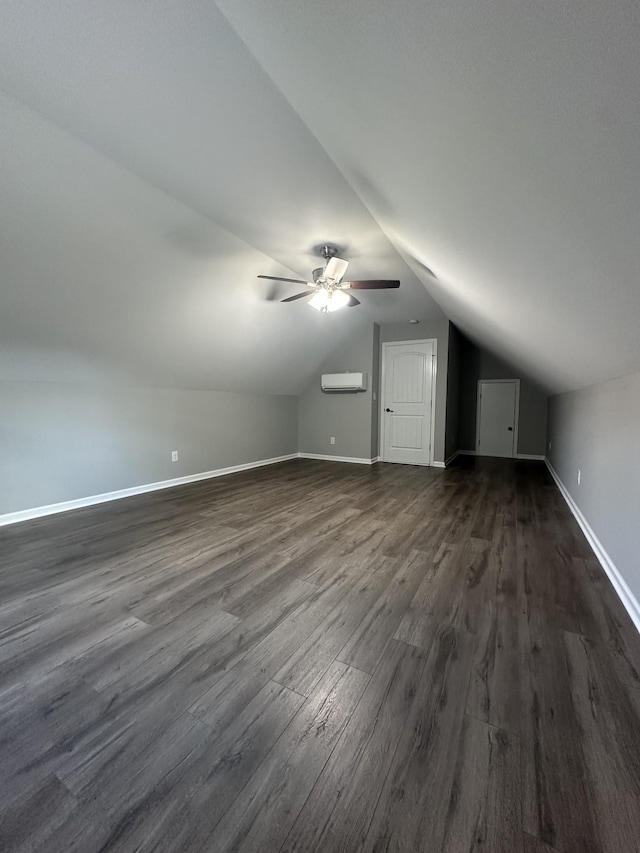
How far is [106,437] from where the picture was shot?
12.2 ft

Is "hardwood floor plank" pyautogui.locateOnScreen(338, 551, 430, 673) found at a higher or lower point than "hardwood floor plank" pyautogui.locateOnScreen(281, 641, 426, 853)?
higher

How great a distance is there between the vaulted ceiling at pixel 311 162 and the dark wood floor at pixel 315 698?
4.85 ft

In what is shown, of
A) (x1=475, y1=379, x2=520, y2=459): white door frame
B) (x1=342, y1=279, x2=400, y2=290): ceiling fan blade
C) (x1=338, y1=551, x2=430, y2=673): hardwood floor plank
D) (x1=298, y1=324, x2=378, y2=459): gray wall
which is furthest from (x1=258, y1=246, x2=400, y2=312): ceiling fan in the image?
(x1=475, y1=379, x2=520, y2=459): white door frame

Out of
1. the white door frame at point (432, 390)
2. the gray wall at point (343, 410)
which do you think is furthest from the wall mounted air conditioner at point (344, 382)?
the white door frame at point (432, 390)

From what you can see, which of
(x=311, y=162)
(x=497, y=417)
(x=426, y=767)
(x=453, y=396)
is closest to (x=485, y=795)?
(x=426, y=767)

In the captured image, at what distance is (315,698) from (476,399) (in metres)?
6.64

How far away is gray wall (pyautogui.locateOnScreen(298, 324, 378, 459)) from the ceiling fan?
2.39 m

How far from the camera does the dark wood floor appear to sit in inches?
35.4

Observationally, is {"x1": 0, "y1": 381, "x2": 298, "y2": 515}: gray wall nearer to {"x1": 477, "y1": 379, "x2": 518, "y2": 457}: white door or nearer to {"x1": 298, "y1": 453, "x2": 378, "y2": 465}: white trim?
{"x1": 298, "y1": 453, "x2": 378, "y2": 465}: white trim

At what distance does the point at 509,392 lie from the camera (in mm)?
6570

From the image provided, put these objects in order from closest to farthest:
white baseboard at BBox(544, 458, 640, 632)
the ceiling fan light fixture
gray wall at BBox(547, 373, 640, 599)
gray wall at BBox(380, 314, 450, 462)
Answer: white baseboard at BBox(544, 458, 640, 632) → gray wall at BBox(547, 373, 640, 599) → the ceiling fan light fixture → gray wall at BBox(380, 314, 450, 462)

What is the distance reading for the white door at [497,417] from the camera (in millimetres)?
6535

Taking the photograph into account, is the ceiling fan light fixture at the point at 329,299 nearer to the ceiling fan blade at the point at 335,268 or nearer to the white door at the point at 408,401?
the ceiling fan blade at the point at 335,268

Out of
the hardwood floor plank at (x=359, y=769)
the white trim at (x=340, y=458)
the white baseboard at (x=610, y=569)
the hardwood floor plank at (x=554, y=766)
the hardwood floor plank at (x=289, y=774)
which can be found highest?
the white trim at (x=340, y=458)
